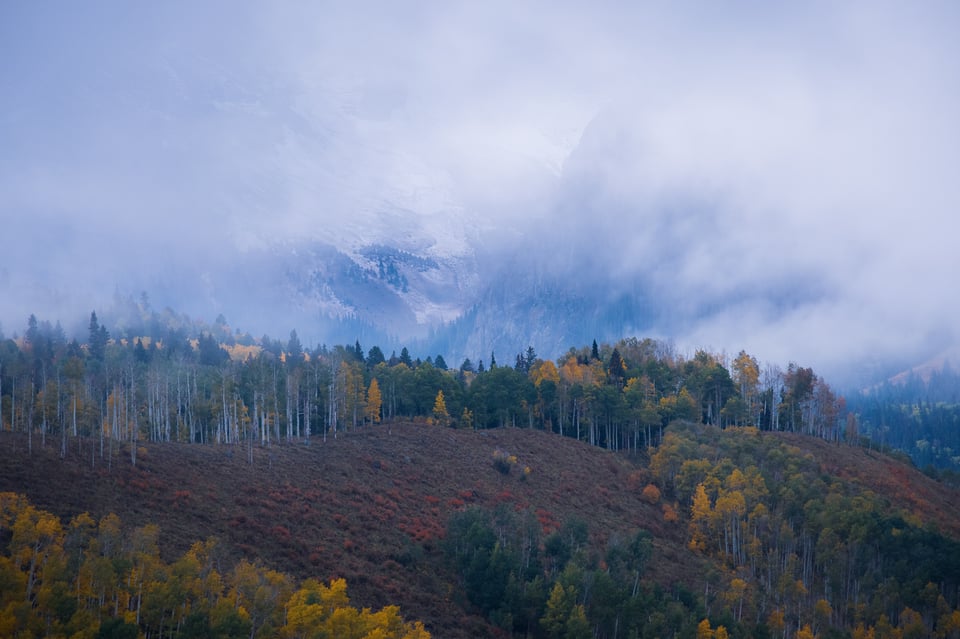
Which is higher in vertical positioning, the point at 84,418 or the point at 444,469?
the point at 84,418

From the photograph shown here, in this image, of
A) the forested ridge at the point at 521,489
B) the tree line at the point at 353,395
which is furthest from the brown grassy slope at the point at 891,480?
the tree line at the point at 353,395

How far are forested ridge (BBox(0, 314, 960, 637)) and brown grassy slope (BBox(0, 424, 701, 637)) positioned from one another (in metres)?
0.32

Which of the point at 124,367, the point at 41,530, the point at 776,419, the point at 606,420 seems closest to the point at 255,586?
the point at 41,530

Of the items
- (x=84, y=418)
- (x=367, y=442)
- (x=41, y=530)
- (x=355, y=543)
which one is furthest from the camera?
(x=367, y=442)

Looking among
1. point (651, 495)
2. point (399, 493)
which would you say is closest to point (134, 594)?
point (399, 493)

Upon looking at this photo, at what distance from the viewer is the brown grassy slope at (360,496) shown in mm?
59719

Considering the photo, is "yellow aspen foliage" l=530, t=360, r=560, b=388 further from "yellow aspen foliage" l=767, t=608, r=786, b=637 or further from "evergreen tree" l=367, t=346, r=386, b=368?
"yellow aspen foliage" l=767, t=608, r=786, b=637

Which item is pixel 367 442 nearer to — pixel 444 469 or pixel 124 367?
pixel 444 469

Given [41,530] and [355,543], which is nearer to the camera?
[41,530]

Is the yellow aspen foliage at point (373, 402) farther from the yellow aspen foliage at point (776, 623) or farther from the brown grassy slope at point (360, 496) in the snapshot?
the yellow aspen foliage at point (776, 623)

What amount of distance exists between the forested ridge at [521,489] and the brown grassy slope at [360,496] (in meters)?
0.32

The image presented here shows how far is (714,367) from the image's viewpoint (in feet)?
438

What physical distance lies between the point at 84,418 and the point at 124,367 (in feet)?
28.3

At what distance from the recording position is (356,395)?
4355 inches
